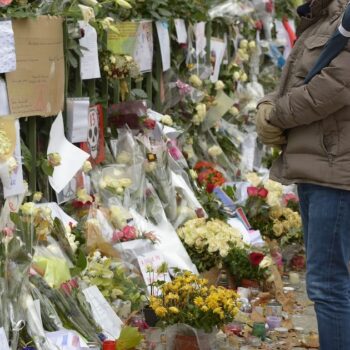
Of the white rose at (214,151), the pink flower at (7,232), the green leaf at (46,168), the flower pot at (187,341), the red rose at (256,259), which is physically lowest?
the red rose at (256,259)

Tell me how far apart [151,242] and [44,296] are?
1.26m

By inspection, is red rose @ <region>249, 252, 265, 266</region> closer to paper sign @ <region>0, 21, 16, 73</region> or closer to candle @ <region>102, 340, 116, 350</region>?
candle @ <region>102, 340, 116, 350</region>

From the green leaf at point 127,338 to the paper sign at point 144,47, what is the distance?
2597 mm

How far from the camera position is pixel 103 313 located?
4387 mm

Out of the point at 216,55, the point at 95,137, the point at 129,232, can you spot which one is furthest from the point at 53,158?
the point at 216,55

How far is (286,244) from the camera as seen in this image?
6457mm

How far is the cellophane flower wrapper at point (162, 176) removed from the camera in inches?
230

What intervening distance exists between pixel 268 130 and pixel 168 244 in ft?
5.84

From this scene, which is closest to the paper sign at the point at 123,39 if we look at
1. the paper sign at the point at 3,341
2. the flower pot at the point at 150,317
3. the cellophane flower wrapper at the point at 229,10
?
the cellophane flower wrapper at the point at 229,10

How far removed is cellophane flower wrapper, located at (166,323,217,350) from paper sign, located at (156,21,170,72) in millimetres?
2884

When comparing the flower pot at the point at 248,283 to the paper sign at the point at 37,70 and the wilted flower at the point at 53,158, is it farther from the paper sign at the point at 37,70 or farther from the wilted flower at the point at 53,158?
the paper sign at the point at 37,70

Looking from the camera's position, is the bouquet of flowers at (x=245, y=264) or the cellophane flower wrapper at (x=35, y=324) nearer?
the cellophane flower wrapper at (x=35, y=324)

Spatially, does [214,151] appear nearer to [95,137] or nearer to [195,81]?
[195,81]

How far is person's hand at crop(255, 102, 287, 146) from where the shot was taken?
384 centimetres
